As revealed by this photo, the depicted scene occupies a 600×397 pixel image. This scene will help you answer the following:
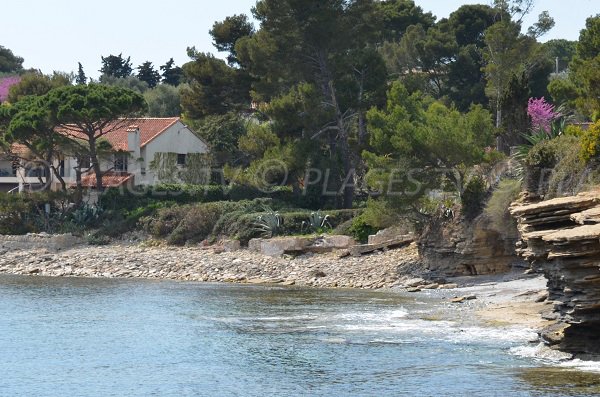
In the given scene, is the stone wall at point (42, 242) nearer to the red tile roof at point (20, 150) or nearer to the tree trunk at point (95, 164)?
the tree trunk at point (95, 164)

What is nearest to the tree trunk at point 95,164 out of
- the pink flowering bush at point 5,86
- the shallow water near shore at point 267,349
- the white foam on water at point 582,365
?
the shallow water near shore at point 267,349

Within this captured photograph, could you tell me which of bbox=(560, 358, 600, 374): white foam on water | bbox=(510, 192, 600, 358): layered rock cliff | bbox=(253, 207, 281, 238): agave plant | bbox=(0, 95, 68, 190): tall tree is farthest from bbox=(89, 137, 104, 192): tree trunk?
bbox=(560, 358, 600, 374): white foam on water

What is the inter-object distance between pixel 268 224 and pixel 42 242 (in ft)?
42.9

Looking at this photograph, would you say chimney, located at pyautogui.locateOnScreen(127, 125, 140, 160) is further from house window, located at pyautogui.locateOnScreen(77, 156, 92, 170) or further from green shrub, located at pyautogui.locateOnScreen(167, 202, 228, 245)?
green shrub, located at pyautogui.locateOnScreen(167, 202, 228, 245)

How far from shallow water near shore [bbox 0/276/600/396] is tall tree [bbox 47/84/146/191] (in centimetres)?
1930

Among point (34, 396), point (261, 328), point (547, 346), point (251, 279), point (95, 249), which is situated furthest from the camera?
point (95, 249)

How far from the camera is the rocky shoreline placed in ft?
155

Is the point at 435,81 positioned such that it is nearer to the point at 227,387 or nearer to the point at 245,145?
the point at 245,145

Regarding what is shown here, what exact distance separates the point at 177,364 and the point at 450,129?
20868mm

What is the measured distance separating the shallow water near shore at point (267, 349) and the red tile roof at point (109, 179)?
23929mm

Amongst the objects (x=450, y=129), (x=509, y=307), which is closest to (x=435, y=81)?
(x=450, y=129)

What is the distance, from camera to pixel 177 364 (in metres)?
28.0

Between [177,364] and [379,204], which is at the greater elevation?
[379,204]

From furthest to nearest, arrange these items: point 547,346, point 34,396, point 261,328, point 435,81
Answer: point 435,81
point 261,328
point 547,346
point 34,396
